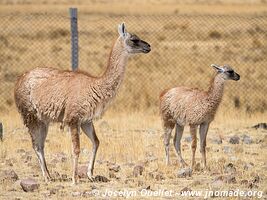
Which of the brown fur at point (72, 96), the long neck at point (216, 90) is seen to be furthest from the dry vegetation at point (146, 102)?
the long neck at point (216, 90)

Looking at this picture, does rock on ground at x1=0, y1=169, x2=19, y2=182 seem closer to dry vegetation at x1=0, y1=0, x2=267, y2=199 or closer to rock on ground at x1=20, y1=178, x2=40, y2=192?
dry vegetation at x1=0, y1=0, x2=267, y2=199

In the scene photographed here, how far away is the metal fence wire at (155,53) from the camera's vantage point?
2000 cm

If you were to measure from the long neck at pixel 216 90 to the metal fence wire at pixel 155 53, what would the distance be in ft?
16.7

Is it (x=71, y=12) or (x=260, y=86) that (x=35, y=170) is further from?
(x=260, y=86)

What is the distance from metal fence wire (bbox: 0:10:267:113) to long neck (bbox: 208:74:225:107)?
201 inches

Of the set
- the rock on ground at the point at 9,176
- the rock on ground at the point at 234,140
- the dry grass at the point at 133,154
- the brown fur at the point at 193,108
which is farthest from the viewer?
the rock on ground at the point at 234,140

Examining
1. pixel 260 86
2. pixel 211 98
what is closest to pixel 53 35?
pixel 260 86

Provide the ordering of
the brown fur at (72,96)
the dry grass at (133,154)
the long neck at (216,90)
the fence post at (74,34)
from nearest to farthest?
1. the dry grass at (133,154)
2. the brown fur at (72,96)
3. the long neck at (216,90)
4. the fence post at (74,34)

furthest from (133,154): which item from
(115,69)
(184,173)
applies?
(115,69)

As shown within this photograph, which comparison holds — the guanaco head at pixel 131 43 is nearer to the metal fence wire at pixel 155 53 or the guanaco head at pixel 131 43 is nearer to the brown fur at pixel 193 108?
the brown fur at pixel 193 108

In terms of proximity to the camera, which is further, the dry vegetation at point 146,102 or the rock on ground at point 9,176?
the dry vegetation at point 146,102

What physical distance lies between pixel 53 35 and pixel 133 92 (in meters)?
15.6

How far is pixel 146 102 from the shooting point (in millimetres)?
18453

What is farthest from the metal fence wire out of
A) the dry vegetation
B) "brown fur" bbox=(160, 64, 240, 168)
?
"brown fur" bbox=(160, 64, 240, 168)
